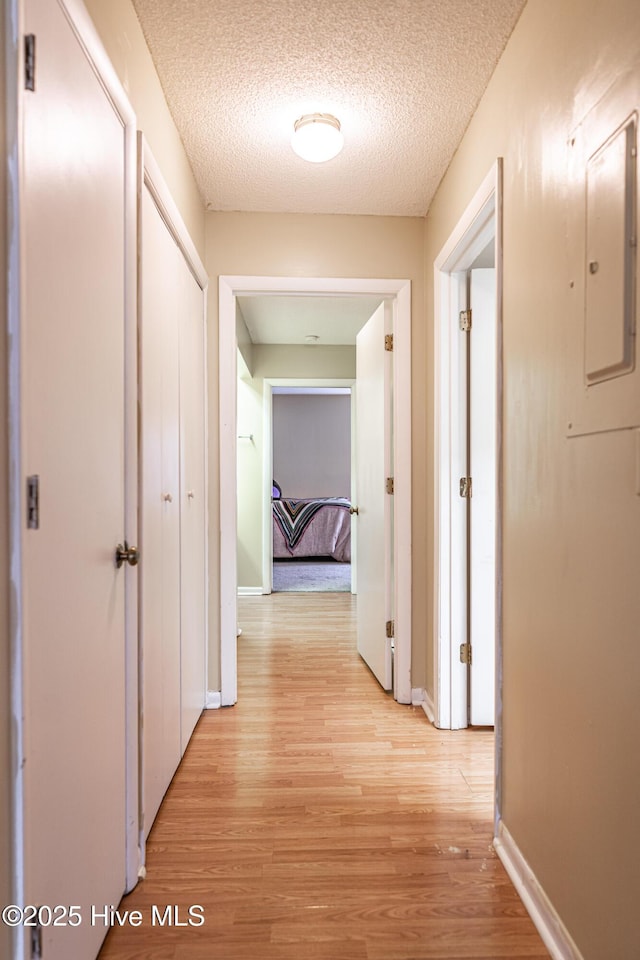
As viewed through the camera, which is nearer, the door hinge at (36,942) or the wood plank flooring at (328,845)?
the door hinge at (36,942)

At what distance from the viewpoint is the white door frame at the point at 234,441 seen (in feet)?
9.14

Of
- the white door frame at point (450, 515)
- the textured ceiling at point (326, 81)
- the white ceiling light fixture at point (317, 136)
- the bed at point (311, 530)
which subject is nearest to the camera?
the textured ceiling at point (326, 81)

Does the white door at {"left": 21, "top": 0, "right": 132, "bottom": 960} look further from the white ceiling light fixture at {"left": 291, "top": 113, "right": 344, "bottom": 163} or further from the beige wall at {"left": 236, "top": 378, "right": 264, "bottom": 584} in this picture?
the beige wall at {"left": 236, "top": 378, "right": 264, "bottom": 584}

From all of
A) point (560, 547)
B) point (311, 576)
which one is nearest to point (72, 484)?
point (560, 547)

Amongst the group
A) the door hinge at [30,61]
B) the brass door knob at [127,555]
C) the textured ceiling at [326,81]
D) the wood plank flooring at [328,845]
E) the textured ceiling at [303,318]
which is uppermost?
the textured ceiling at [326,81]

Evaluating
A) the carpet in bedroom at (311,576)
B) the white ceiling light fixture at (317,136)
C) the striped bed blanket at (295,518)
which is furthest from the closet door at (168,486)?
the striped bed blanket at (295,518)

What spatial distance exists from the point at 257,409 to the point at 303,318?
1098mm

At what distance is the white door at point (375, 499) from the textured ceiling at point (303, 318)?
78cm

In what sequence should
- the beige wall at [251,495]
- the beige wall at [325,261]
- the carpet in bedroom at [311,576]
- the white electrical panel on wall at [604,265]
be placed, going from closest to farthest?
1. the white electrical panel on wall at [604,265]
2. the beige wall at [325,261]
3. the beige wall at [251,495]
4. the carpet in bedroom at [311,576]

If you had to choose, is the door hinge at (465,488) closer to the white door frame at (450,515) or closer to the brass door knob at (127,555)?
Result: the white door frame at (450,515)

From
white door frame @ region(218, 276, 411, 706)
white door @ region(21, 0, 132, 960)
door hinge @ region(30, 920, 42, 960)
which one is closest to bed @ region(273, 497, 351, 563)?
white door frame @ region(218, 276, 411, 706)

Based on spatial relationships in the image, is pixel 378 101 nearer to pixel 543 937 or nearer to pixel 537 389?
pixel 537 389

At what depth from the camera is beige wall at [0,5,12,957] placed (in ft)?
2.82

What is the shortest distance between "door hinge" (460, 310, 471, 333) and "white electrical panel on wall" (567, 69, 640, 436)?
1.24 meters
